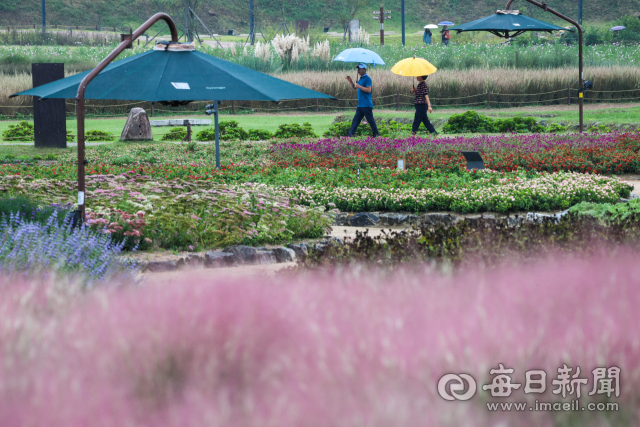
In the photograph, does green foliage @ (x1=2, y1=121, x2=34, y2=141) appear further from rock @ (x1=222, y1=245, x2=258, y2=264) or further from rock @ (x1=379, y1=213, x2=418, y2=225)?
rock @ (x1=222, y1=245, x2=258, y2=264)

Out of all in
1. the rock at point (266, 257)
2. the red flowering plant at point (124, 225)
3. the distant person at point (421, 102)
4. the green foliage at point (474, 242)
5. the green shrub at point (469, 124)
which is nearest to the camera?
the green foliage at point (474, 242)

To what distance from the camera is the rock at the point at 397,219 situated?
29.4 feet

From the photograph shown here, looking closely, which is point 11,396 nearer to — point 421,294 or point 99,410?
point 99,410

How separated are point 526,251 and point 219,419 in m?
2.98

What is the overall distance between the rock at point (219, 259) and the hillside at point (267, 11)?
6509cm

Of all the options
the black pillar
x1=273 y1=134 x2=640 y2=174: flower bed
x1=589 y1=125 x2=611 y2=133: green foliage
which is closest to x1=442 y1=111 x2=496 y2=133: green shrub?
x1=589 y1=125 x2=611 y2=133: green foliage

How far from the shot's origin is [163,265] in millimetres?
6230

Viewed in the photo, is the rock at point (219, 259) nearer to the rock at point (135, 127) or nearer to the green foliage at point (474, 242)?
the green foliage at point (474, 242)

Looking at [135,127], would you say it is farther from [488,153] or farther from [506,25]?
[506,25]

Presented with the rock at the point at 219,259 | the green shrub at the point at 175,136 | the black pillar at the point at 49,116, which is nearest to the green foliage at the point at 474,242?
the rock at the point at 219,259

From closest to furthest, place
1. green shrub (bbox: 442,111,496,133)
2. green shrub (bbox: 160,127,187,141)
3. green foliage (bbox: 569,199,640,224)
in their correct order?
1. green foliage (bbox: 569,199,640,224)
2. green shrub (bbox: 442,111,496,133)
3. green shrub (bbox: 160,127,187,141)

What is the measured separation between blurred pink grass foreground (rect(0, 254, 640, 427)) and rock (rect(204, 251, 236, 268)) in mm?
4258

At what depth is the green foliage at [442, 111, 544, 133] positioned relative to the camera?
19.7 meters

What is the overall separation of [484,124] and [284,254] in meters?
14.6
